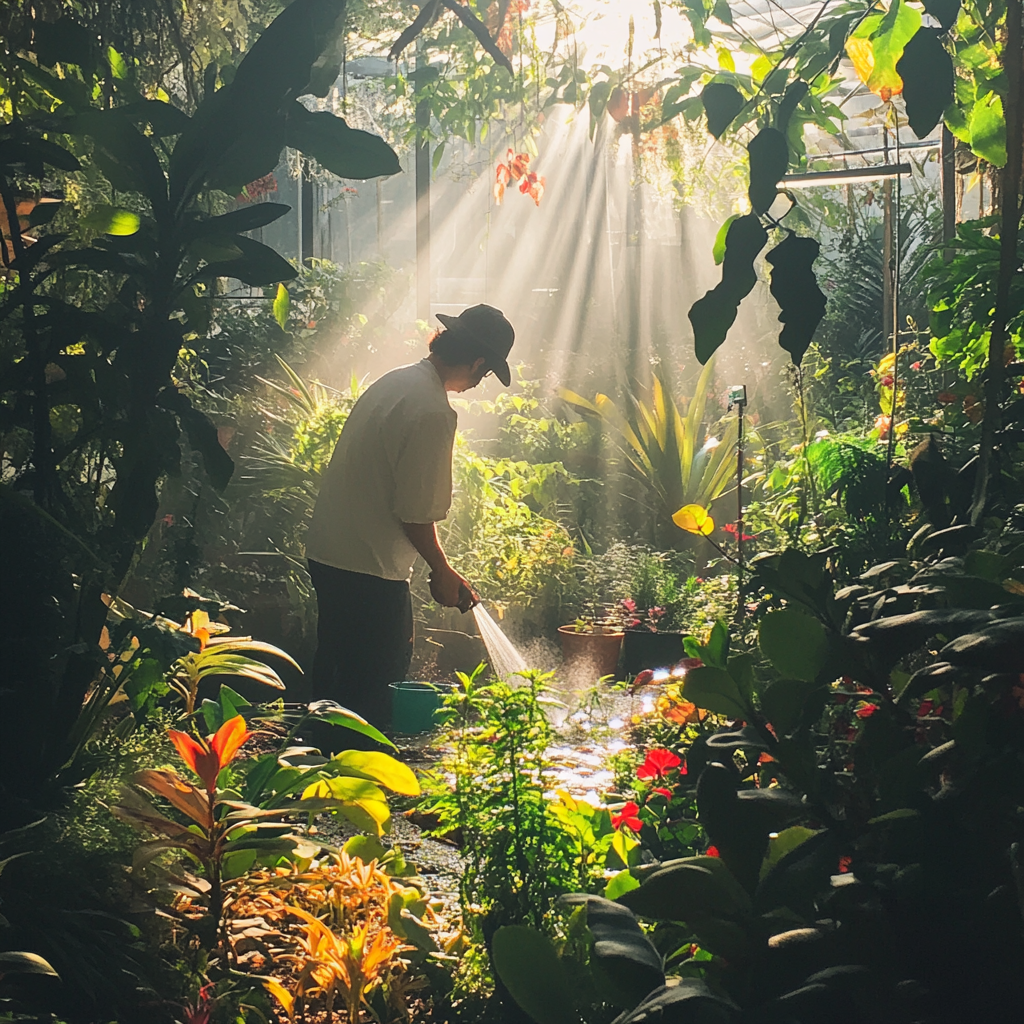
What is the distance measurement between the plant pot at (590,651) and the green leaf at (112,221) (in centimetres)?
308

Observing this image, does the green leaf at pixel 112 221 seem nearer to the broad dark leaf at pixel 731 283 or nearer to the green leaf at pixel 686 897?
the broad dark leaf at pixel 731 283

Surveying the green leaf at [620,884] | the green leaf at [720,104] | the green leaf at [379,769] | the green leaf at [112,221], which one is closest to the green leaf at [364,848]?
the green leaf at [379,769]

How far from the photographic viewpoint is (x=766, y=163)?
0.79 metres

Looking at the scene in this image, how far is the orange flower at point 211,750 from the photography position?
62.5 inches

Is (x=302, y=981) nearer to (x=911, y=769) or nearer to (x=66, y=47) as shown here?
(x=911, y=769)

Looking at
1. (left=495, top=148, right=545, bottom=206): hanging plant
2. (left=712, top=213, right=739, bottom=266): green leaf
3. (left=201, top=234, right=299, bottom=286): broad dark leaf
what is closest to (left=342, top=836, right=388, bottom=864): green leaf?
(left=201, top=234, right=299, bottom=286): broad dark leaf

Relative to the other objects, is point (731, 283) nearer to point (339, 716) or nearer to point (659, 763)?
point (659, 763)

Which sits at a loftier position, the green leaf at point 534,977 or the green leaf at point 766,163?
the green leaf at point 766,163

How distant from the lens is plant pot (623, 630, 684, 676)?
4367 millimetres

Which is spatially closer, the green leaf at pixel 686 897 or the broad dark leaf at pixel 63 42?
the green leaf at pixel 686 897

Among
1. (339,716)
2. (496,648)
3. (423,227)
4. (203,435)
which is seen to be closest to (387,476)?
(496,648)

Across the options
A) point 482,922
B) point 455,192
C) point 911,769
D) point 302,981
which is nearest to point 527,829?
point 482,922

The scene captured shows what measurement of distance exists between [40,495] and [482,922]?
1.03 metres

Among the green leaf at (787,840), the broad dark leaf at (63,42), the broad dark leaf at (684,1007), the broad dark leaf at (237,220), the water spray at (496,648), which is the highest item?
the broad dark leaf at (63,42)
